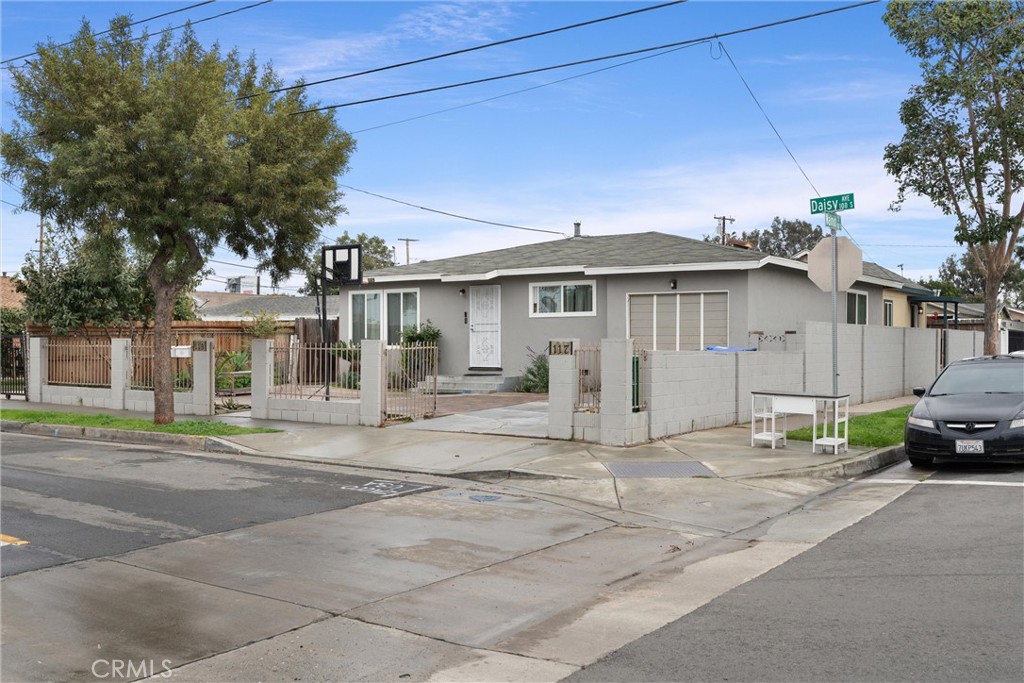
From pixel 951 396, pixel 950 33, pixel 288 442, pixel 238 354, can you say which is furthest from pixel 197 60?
pixel 950 33

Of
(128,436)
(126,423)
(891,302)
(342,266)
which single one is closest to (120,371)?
(126,423)

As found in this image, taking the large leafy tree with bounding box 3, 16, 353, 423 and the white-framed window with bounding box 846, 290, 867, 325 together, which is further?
the white-framed window with bounding box 846, 290, 867, 325

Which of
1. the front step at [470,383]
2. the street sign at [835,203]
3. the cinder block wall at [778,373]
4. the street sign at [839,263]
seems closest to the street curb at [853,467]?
the street sign at [839,263]

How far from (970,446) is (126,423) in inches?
580

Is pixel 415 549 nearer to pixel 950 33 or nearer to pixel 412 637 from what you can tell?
pixel 412 637

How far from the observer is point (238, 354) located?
2512 centimetres

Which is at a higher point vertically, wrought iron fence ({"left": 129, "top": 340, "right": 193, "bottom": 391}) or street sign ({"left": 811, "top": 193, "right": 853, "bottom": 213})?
street sign ({"left": 811, "top": 193, "right": 853, "bottom": 213})

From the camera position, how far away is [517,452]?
1354 centimetres

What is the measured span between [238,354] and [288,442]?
1063 cm

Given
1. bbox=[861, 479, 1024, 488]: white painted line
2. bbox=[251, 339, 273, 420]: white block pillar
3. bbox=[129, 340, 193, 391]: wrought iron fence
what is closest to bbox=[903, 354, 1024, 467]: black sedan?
bbox=[861, 479, 1024, 488]: white painted line

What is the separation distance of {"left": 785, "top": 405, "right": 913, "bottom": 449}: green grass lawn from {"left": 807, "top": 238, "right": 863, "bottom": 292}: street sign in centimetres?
242

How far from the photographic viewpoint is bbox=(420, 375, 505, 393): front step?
23969 millimetres

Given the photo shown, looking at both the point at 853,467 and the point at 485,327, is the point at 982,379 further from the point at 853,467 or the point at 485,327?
the point at 485,327

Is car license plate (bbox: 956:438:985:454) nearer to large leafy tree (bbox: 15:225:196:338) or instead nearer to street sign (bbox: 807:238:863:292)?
street sign (bbox: 807:238:863:292)
